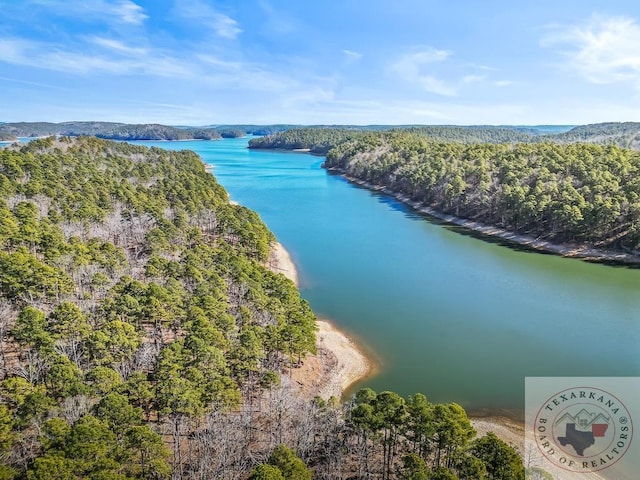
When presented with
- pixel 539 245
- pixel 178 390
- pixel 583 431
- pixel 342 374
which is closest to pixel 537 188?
pixel 539 245

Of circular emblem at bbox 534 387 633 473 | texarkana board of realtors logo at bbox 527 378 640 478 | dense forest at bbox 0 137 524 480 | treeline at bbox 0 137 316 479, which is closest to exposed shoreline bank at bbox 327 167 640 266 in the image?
texarkana board of realtors logo at bbox 527 378 640 478

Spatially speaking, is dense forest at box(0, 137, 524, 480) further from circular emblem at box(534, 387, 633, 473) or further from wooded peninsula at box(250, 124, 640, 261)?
wooded peninsula at box(250, 124, 640, 261)

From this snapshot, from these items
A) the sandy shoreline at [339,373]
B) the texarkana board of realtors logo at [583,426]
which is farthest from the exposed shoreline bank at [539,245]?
the sandy shoreline at [339,373]

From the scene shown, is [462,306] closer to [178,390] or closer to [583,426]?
[583,426]

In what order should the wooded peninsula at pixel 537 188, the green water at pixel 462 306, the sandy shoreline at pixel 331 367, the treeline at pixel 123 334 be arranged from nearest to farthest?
the treeline at pixel 123 334, the sandy shoreline at pixel 331 367, the green water at pixel 462 306, the wooded peninsula at pixel 537 188

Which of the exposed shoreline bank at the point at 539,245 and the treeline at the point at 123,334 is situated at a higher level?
the treeline at the point at 123,334

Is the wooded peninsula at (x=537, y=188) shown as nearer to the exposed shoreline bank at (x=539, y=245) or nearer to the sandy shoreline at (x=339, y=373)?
the exposed shoreline bank at (x=539, y=245)

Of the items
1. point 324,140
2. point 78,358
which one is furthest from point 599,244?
point 324,140
